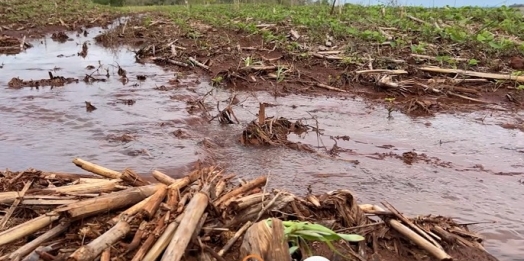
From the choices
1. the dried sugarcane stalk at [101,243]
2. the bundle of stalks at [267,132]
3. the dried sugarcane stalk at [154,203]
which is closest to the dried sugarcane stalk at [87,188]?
the dried sugarcane stalk at [154,203]

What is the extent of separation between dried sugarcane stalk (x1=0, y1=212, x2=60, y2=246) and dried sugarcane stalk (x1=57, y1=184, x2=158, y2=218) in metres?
0.07

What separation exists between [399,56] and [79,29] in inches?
564

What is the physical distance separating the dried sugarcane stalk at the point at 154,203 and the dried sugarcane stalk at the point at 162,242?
6.5 inches

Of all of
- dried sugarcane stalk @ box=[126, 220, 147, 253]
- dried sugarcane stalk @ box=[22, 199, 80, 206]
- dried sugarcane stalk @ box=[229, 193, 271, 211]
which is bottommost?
dried sugarcane stalk @ box=[22, 199, 80, 206]

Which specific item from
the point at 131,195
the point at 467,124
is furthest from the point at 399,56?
the point at 131,195

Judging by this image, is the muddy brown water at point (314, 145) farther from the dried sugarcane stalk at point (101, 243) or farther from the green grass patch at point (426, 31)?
the green grass patch at point (426, 31)

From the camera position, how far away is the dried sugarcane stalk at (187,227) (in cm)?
230

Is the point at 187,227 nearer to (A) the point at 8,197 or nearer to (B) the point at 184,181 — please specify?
(B) the point at 184,181

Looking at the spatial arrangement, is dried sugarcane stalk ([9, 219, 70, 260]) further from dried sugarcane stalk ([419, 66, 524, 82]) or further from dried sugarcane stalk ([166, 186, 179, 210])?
dried sugarcane stalk ([419, 66, 524, 82])

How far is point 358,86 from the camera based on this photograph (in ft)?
29.9

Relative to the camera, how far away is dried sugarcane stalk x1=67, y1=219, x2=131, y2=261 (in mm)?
2201

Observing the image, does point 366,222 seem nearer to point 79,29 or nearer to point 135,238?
point 135,238

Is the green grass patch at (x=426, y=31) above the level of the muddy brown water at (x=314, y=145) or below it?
above

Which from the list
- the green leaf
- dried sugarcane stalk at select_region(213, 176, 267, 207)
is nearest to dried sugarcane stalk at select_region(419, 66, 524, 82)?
the green leaf
